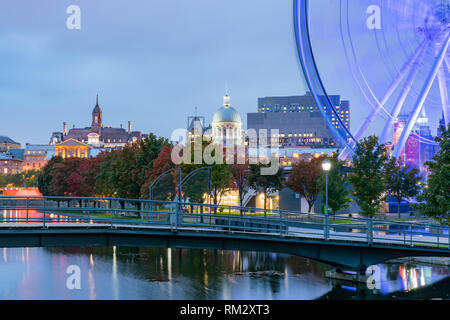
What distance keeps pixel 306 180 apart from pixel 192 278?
35.5m

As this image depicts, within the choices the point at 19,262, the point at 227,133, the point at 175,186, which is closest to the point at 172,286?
the point at 19,262

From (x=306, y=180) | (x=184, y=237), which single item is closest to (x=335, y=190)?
(x=306, y=180)

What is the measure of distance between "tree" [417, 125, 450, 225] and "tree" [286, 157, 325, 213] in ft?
98.2

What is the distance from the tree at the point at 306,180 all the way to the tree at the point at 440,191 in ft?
98.2

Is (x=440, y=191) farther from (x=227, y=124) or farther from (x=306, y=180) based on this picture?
(x=227, y=124)

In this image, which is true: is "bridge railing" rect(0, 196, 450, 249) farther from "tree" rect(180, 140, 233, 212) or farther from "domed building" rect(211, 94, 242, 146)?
"domed building" rect(211, 94, 242, 146)

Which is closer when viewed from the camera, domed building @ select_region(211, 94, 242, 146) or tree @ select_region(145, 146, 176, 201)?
tree @ select_region(145, 146, 176, 201)

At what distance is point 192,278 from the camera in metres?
32.5

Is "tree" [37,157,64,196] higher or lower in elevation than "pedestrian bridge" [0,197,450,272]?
higher

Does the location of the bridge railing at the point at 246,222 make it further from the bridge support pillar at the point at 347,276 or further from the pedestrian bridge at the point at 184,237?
the bridge support pillar at the point at 347,276

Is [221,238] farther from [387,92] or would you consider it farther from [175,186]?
[175,186]

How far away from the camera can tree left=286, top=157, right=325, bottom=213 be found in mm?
64875

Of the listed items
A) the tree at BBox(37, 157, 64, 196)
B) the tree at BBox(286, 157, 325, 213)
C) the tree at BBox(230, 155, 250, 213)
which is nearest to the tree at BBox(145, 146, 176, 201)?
the tree at BBox(230, 155, 250, 213)

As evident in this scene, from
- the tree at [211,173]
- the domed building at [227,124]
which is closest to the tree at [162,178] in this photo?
the tree at [211,173]
